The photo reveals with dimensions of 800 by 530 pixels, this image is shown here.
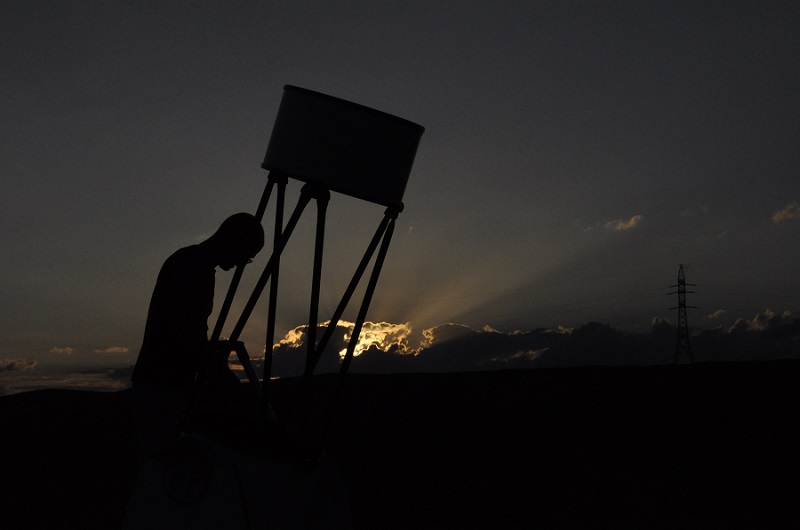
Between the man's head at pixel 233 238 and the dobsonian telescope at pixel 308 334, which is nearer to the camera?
the dobsonian telescope at pixel 308 334

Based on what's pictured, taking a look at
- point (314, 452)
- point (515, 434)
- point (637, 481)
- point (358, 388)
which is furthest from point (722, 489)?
point (314, 452)

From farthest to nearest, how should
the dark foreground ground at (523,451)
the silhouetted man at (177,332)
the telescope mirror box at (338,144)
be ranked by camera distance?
the dark foreground ground at (523,451)
the silhouetted man at (177,332)
the telescope mirror box at (338,144)

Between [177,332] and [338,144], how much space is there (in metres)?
1.53

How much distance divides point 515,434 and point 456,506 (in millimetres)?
3164

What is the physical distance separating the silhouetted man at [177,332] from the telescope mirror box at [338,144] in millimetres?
551

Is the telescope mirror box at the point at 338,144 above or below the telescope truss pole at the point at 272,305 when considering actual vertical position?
above

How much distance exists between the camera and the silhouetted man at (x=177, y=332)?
464 centimetres

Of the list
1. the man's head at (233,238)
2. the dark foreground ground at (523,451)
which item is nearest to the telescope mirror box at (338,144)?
the man's head at (233,238)

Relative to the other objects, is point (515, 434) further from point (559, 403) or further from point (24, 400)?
point (24, 400)

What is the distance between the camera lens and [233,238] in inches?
187

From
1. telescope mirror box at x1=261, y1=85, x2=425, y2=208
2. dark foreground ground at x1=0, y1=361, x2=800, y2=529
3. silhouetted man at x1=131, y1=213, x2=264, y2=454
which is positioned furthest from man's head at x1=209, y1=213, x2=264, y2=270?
dark foreground ground at x1=0, y1=361, x2=800, y2=529

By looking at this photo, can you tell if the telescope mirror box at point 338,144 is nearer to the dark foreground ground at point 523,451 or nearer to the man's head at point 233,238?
the man's head at point 233,238

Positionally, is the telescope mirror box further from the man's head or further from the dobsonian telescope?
the man's head

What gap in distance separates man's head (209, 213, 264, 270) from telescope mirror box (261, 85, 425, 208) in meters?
0.54
